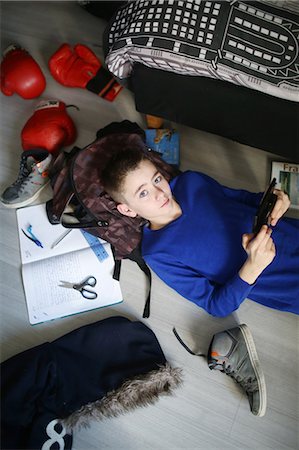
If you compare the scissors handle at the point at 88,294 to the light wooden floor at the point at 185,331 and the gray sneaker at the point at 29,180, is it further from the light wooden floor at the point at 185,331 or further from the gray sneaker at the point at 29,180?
the gray sneaker at the point at 29,180

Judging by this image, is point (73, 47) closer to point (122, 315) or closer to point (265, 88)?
point (265, 88)

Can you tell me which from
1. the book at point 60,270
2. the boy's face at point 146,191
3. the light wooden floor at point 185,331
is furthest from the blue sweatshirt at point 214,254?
the book at point 60,270

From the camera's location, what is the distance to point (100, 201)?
1.29 meters

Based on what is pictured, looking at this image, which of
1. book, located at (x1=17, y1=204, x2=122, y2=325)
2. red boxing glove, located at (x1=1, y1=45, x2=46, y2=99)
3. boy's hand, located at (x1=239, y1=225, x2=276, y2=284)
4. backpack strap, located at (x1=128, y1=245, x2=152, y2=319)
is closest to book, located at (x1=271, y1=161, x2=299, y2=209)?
boy's hand, located at (x1=239, y1=225, x2=276, y2=284)

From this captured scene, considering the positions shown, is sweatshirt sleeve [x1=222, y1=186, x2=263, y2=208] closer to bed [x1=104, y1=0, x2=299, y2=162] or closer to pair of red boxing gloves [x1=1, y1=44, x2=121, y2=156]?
bed [x1=104, y1=0, x2=299, y2=162]

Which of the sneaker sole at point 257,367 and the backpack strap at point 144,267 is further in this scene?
the backpack strap at point 144,267

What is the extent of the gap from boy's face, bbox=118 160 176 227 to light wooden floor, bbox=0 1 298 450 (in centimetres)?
42

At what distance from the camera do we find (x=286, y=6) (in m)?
1.13

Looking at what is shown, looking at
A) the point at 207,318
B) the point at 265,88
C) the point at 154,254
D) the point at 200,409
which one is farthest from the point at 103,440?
the point at 265,88

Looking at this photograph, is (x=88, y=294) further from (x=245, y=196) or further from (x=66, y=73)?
(x=66, y=73)

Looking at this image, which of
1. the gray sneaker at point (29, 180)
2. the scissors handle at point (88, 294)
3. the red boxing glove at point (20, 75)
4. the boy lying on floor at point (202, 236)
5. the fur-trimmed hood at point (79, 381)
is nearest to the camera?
the boy lying on floor at point (202, 236)

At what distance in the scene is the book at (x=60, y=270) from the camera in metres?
1.41

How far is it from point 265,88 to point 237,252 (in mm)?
507

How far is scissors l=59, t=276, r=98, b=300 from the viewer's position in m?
1.41
